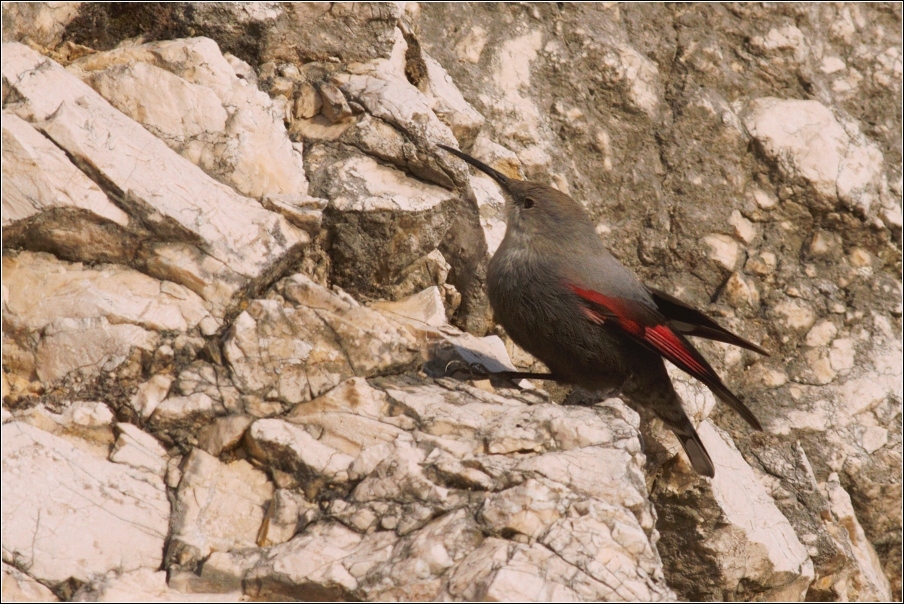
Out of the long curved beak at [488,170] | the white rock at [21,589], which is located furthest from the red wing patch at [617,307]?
the white rock at [21,589]

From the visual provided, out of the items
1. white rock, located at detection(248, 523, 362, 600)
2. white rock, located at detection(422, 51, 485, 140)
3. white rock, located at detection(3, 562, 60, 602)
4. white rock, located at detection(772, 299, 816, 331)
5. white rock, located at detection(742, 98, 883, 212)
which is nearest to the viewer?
white rock, located at detection(3, 562, 60, 602)

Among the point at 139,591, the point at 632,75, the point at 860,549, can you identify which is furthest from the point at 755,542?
the point at 632,75

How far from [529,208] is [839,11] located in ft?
10.6

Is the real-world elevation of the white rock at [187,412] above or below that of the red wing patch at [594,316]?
below

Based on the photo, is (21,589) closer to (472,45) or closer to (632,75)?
(472,45)

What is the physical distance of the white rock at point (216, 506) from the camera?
2941 mm

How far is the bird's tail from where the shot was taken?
399cm

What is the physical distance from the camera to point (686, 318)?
4258mm

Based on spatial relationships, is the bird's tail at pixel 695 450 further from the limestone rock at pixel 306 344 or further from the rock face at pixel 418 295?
the limestone rock at pixel 306 344

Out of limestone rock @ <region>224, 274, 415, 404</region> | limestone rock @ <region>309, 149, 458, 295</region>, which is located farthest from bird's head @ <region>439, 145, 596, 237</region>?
limestone rock @ <region>224, 274, 415, 404</region>

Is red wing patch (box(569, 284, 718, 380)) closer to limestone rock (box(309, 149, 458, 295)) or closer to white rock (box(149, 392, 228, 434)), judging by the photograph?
limestone rock (box(309, 149, 458, 295))

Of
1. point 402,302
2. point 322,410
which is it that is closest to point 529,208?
point 402,302

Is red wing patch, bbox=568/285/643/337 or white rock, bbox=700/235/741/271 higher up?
white rock, bbox=700/235/741/271

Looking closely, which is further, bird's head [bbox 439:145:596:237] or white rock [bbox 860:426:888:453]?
white rock [bbox 860:426:888:453]
